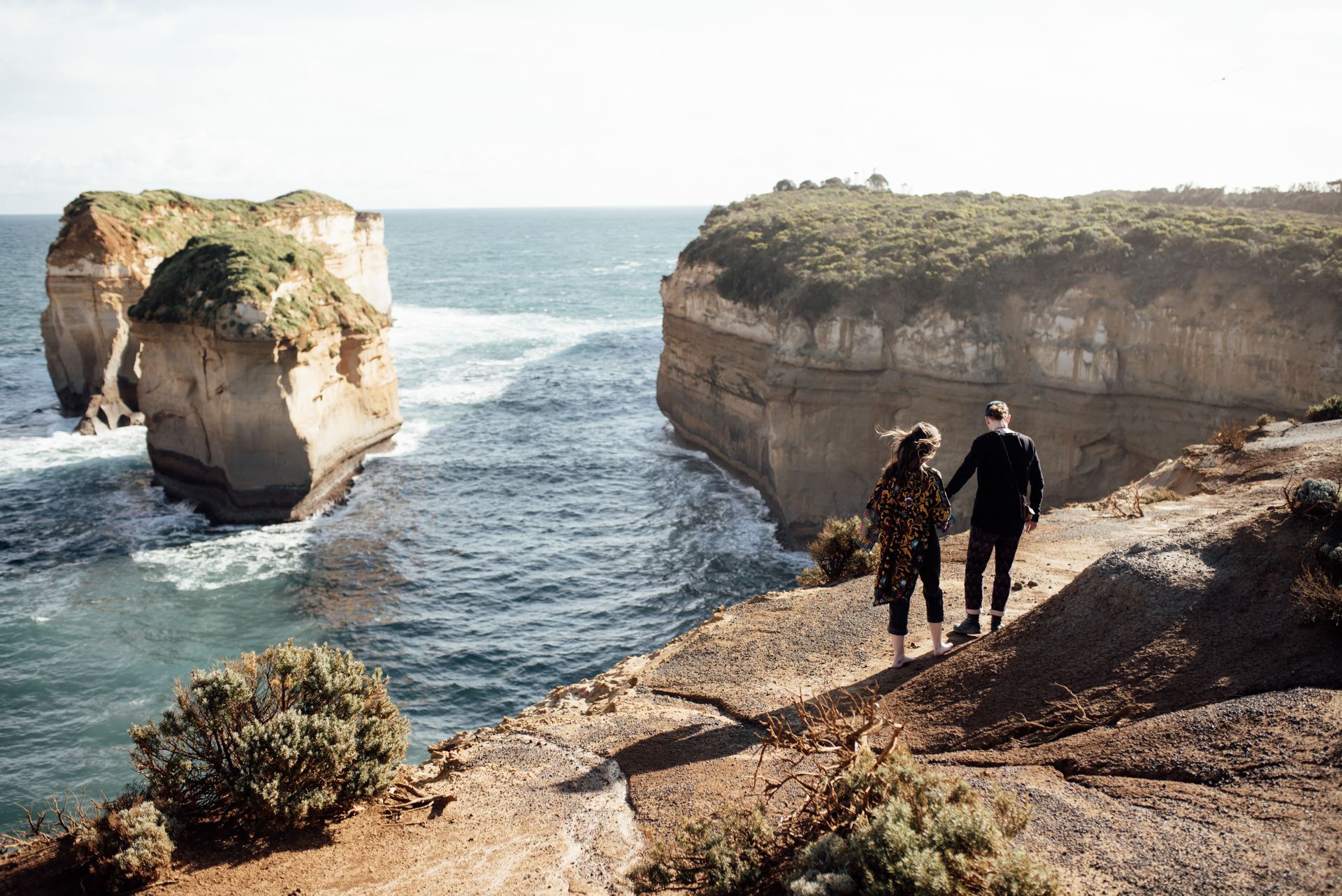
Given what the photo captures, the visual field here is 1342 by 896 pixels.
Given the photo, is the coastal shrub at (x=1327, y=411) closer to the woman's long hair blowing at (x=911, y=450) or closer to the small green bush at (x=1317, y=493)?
the small green bush at (x=1317, y=493)

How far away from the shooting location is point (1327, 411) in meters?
14.2

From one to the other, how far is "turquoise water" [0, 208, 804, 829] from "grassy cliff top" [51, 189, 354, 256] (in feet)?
27.4

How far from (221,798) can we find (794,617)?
20.0ft

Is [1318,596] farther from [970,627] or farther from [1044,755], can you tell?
[970,627]

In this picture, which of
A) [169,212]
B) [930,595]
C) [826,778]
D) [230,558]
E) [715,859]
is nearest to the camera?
[715,859]

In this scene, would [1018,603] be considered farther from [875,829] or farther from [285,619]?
[285,619]

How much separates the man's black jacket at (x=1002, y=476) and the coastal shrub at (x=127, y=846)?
6439mm

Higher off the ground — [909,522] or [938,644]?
[909,522]

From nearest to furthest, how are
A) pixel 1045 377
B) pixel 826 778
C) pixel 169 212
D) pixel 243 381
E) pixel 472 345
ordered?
pixel 826 778, pixel 1045 377, pixel 243 381, pixel 169 212, pixel 472 345

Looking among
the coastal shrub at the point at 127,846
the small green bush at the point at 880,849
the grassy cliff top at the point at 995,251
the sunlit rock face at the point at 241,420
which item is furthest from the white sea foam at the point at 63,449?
the small green bush at the point at 880,849

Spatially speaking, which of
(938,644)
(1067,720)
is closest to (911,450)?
(938,644)

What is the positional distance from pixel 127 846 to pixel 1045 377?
21072 millimetres

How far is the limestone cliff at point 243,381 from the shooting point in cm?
2372

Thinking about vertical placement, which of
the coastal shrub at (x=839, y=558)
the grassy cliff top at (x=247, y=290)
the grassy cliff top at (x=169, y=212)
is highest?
the grassy cliff top at (x=169, y=212)
